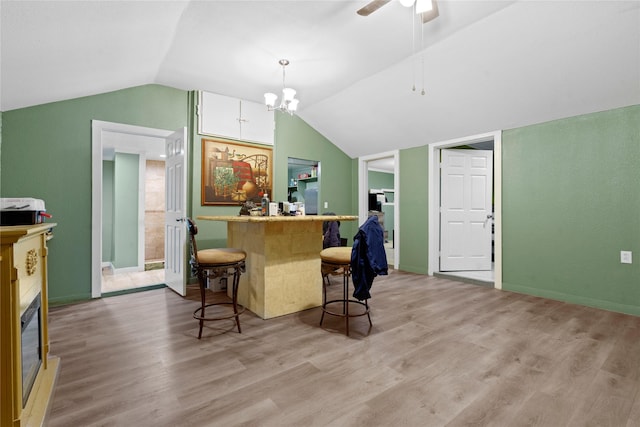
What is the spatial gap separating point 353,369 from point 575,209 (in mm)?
3263

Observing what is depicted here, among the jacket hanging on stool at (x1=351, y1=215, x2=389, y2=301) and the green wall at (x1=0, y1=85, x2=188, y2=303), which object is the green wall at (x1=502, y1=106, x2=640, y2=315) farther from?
the green wall at (x1=0, y1=85, x2=188, y2=303)

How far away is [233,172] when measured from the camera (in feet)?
14.8

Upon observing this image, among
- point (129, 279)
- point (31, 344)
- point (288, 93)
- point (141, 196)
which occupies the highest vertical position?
point (288, 93)

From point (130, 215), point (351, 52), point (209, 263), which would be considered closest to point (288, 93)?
point (351, 52)

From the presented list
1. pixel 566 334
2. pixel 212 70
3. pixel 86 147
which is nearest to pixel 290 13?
pixel 212 70

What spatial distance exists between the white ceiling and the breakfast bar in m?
1.74

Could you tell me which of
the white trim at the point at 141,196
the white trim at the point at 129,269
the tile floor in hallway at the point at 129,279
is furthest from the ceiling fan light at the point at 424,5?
the white trim at the point at 129,269

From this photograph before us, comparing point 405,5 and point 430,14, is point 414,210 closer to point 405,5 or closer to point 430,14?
point 430,14

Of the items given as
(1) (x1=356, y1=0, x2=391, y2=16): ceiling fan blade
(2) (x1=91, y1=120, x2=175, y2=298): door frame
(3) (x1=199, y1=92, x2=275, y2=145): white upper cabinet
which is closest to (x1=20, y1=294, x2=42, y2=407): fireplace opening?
(2) (x1=91, y1=120, x2=175, y2=298): door frame

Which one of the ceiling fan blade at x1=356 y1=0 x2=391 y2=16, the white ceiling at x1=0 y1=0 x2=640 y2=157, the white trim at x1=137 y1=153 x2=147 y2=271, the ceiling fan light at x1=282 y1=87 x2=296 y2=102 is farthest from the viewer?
the white trim at x1=137 y1=153 x2=147 y2=271

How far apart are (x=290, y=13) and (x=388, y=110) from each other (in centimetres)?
236

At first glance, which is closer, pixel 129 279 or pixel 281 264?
pixel 281 264

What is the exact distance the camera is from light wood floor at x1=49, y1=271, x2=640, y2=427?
1.53m

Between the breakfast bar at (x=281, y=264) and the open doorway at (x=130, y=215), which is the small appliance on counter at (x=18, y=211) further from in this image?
the open doorway at (x=130, y=215)
